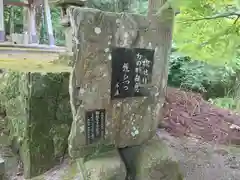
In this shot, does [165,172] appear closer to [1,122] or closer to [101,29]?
[101,29]

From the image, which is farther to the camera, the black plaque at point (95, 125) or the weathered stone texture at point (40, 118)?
the weathered stone texture at point (40, 118)

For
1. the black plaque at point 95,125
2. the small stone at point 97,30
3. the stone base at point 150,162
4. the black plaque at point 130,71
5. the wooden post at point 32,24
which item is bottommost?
the stone base at point 150,162

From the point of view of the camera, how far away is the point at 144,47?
2713mm

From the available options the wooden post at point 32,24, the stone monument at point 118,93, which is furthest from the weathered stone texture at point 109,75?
the wooden post at point 32,24

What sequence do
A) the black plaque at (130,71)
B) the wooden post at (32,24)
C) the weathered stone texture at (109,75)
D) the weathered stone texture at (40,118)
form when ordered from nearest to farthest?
1. the weathered stone texture at (109,75)
2. the black plaque at (130,71)
3. the weathered stone texture at (40,118)
4. the wooden post at (32,24)

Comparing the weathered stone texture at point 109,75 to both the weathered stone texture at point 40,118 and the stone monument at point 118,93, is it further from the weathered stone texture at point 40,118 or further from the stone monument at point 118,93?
the weathered stone texture at point 40,118

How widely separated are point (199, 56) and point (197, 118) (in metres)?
2.15

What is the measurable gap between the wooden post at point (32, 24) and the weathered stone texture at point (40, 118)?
478cm

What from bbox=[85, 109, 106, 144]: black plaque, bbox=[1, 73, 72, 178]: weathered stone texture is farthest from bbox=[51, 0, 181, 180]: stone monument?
bbox=[1, 73, 72, 178]: weathered stone texture

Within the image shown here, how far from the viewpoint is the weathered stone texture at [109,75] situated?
237cm

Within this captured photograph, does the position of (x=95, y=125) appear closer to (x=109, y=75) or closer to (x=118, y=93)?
(x=118, y=93)

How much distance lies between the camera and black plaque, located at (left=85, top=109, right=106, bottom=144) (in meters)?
2.45

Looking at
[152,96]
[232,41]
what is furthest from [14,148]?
[232,41]

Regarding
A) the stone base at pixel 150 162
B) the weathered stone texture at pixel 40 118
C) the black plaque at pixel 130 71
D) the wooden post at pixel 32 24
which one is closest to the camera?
the black plaque at pixel 130 71
